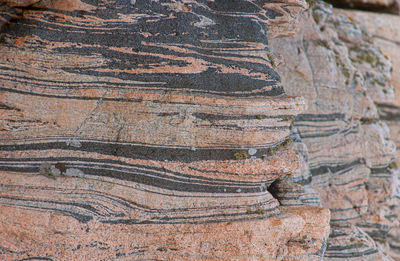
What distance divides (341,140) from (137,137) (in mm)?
8512

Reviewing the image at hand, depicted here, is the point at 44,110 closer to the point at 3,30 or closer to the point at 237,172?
the point at 3,30

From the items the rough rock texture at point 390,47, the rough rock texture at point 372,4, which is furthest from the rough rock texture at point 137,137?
the rough rock texture at point 372,4

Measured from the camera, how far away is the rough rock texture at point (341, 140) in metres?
11.8

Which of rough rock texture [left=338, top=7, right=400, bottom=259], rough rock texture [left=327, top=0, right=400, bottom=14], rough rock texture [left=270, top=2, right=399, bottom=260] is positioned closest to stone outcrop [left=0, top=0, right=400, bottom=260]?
rough rock texture [left=270, top=2, right=399, bottom=260]

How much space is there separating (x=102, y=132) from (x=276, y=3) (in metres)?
6.52

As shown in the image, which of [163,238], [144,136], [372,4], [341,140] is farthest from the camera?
[372,4]

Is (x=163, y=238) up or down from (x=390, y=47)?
down

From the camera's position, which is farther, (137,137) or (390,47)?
(390,47)

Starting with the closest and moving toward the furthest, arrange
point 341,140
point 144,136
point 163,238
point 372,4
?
point 163,238 → point 144,136 → point 341,140 → point 372,4

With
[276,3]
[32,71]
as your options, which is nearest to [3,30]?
[32,71]

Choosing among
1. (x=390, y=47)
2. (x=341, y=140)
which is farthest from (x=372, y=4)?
(x=341, y=140)

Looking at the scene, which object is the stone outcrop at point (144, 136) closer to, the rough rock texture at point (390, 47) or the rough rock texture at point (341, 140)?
the rough rock texture at point (341, 140)

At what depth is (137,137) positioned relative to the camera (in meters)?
7.88

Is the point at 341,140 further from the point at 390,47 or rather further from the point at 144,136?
the point at 144,136
